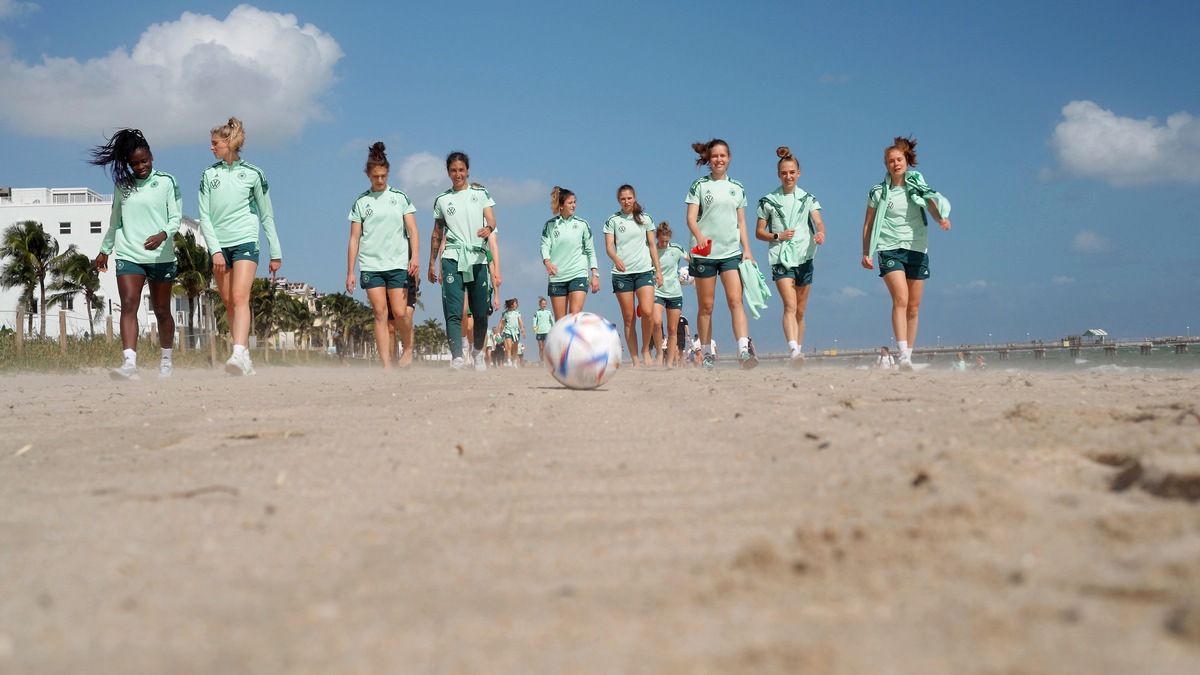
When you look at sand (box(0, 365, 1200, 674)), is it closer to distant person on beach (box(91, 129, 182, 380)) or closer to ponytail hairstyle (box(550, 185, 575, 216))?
distant person on beach (box(91, 129, 182, 380))

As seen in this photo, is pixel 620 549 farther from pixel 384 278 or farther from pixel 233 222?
pixel 384 278

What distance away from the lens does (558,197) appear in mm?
12164

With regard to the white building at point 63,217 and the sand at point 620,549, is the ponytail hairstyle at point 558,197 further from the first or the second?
the white building at point 63,217

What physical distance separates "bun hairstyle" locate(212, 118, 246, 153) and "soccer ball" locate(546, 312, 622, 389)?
4.28 m

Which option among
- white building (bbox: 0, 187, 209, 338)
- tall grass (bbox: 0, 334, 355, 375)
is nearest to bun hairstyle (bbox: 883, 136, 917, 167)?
tall grass (bbox: 0, 334, 355, 375)

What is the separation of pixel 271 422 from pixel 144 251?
5177mm

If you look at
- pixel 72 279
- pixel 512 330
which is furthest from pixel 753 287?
pixel 72 279

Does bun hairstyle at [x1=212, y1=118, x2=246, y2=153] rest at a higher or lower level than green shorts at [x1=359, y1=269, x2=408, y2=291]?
higher

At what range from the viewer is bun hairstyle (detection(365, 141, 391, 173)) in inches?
398

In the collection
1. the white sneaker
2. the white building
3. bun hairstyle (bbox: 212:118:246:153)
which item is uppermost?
the white building

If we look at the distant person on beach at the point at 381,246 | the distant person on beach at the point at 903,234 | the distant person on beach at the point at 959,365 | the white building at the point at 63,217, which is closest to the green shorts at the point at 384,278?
the distant person on beach at the point at 381,246

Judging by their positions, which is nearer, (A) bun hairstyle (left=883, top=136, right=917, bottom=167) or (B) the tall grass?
(A) bun hairstyle (left=883, top=136, right=917, bottom=167)

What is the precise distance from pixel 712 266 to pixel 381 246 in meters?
3.54

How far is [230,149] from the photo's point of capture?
880 centimetres
